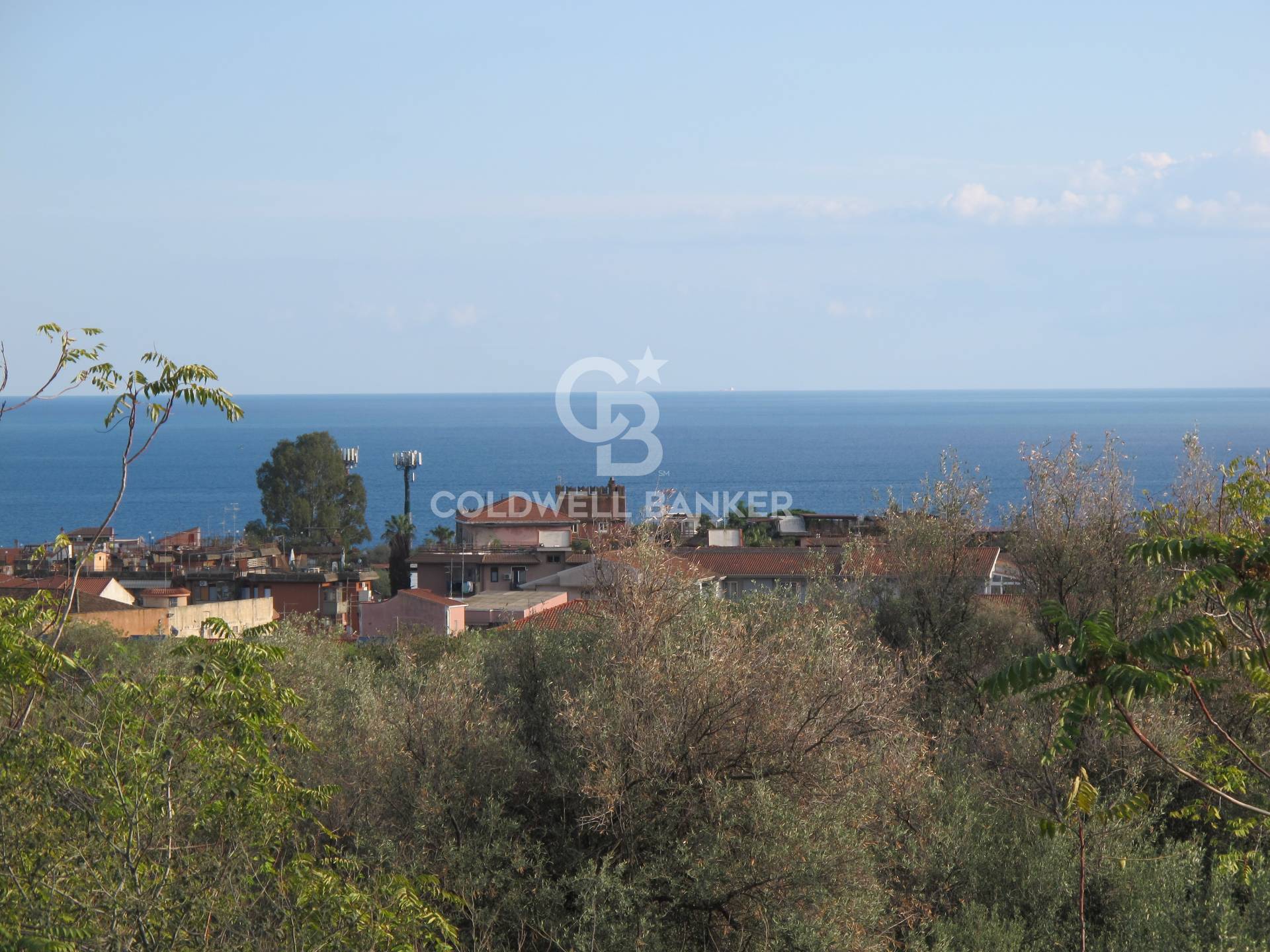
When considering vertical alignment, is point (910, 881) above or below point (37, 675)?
below

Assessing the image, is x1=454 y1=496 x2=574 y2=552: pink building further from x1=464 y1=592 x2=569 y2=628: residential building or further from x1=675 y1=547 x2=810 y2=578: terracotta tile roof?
x1=464 y1=592 x2=569 y2=628: residential building

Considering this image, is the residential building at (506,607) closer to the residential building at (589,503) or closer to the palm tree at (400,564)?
the palm tree at (400,564)

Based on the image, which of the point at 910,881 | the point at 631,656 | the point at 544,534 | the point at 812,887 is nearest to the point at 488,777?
the point at 631,656

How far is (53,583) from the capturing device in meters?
40.5

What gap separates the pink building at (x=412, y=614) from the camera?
3238 centimetres

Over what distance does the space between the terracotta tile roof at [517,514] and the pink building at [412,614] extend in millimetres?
26818

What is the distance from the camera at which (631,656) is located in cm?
1194

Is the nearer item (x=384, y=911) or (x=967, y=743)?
(x=384, y=911)

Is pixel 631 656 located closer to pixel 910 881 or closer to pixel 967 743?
pixel 910 881

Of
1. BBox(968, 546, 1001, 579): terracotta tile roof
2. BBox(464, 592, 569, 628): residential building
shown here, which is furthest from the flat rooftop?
BBox(968, 546, 1001, 579): terracotta tile roof

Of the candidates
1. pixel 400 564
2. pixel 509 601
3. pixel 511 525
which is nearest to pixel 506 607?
pixel 509 601

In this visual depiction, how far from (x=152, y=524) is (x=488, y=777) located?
122840mm

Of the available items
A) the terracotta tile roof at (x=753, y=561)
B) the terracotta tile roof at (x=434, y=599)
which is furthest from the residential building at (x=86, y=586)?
the terracotta tile roof at (x=753, y=561)

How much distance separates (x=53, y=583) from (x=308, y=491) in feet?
179
